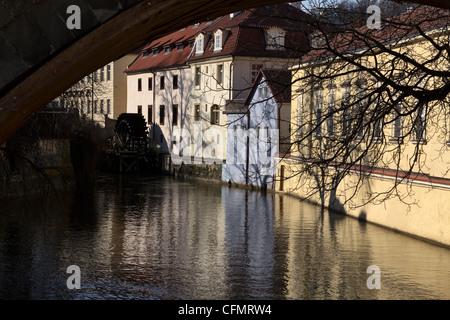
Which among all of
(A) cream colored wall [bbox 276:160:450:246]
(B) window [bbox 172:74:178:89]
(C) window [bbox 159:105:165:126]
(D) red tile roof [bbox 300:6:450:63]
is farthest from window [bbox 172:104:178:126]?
(D) red tile roof [bbox 300:6:450:63]

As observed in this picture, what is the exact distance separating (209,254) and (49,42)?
46.1ft

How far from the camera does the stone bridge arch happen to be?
2.94 m

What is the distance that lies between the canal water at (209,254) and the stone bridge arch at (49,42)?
7.75 meters

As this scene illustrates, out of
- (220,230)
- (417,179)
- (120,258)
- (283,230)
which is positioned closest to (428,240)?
(417,179)

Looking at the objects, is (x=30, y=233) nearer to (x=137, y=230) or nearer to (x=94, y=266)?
(x=137, y=230)

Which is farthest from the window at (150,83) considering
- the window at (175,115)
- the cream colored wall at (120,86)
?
the cream colored wall at (120,86)

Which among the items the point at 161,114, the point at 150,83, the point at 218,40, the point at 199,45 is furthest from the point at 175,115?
the point at 218,40

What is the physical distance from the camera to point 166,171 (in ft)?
143

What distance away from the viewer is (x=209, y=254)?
55.1ft

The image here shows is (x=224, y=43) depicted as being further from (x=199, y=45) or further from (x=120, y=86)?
(x=120, y=86)

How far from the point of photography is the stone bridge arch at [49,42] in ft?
9.66

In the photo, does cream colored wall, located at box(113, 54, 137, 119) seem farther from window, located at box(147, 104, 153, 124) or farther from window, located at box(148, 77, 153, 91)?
window, located at box(147, 104, 153, 124)

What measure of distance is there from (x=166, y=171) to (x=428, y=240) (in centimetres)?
2700

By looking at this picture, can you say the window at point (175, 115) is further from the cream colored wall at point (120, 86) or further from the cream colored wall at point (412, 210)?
the cream colored wall at point (412, 210)
